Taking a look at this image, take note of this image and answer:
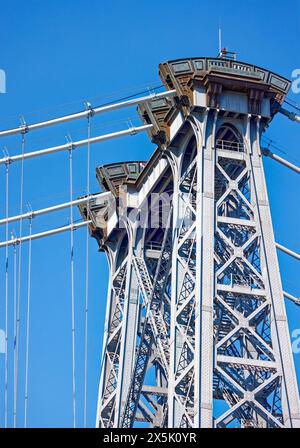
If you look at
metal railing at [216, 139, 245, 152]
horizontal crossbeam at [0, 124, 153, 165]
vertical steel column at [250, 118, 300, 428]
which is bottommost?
vertical steel column at [250, 118, 300, 428]

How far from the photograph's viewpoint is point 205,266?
46625 millimetres

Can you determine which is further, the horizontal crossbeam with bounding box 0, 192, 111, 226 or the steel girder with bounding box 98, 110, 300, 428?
the horizontal crossbeam with bounding box 0, 192, 111, 226

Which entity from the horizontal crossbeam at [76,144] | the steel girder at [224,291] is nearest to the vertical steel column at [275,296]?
the steel girder at [224,291]

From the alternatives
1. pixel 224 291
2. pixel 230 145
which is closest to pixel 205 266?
pixel 224 291

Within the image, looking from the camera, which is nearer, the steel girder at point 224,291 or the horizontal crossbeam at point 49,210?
the steel girder at point 224,291

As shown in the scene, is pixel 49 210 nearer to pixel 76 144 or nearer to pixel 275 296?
pixel 76 144

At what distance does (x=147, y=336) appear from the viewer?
5912cm

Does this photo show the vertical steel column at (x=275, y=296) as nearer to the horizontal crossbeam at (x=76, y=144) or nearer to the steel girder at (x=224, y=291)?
the steel girder at (x=224, y=291)

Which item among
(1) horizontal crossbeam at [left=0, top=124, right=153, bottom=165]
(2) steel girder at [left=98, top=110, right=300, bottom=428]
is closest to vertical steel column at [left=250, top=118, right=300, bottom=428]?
(2) steel girder at [left=98, top=110, right=300, bottom=428]

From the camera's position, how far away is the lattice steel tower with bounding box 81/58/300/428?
150ft

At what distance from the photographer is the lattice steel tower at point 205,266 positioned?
150 feet

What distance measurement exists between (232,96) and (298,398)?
1290 cm

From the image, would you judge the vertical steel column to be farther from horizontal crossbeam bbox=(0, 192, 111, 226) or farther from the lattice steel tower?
horizontal crossbeam bbox=(0, 192, 111, 226)

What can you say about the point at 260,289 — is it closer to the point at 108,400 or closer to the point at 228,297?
the point at 228,297
